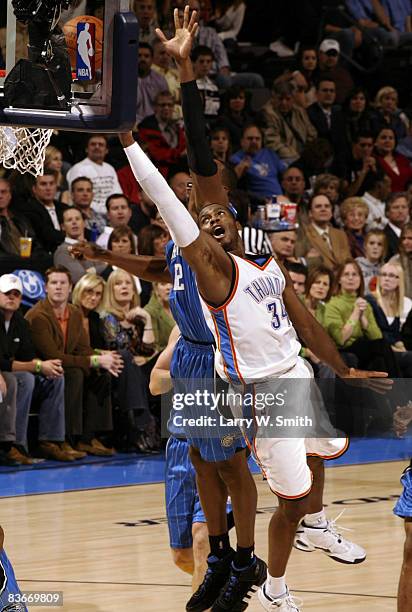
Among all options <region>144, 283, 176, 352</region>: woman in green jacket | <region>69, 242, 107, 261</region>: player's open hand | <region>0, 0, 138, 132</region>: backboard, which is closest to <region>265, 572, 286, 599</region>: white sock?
<region>69, 242, 107, 261</region>: player's open hand

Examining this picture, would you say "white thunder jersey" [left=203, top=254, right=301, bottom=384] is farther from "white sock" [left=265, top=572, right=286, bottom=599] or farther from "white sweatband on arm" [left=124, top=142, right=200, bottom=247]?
"white sock" [left=265, top=572, right=286, bottom=599]

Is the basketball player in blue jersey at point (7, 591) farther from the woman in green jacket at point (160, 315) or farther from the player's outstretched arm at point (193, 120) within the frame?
the woman in green jacket at point (160, 315)

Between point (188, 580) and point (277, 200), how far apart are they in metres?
6.26

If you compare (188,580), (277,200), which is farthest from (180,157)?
(188,580)

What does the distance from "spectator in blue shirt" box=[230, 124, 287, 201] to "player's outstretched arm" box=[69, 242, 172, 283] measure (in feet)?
24.3

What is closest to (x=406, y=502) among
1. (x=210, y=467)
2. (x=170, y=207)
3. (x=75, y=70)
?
(x=210, y=467)

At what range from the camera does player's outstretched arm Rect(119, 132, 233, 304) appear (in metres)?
5.20

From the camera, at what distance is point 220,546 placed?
5.82m

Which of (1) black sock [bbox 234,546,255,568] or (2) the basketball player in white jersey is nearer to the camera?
(2) the basketball player in white jersey

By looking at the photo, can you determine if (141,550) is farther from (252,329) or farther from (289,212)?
(289,212)

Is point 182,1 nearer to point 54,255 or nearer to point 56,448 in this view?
point 54,255

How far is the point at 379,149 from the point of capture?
51.5 feet

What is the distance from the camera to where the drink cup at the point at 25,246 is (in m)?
10.7

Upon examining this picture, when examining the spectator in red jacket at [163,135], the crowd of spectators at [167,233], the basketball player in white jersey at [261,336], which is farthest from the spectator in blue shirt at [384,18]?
the basketball player in white jersey at [261,336]
